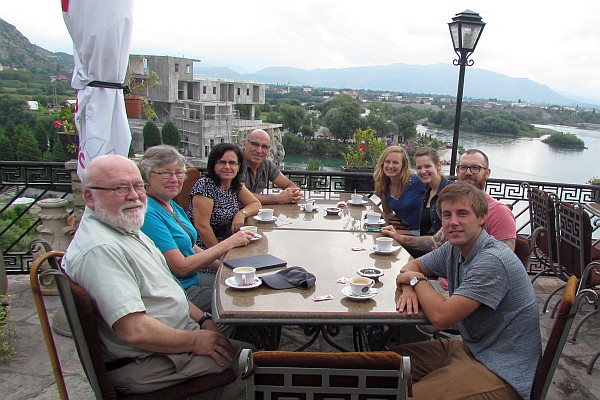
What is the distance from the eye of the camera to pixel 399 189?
12.4 ft

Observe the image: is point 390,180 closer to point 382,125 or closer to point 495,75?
point 382,125

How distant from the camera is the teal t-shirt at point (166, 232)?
2217 millimetres

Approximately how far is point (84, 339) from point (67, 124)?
124 inches

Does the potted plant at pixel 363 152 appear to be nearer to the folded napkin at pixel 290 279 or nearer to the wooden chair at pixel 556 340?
the folded napkin at pixel 290 279

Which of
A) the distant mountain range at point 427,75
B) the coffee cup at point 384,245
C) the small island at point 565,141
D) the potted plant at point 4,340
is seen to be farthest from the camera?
the distant mountain range at point 427,75

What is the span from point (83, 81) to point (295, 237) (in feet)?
5.30

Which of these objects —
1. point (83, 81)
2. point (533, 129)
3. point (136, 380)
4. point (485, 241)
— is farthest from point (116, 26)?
point (533, 129)

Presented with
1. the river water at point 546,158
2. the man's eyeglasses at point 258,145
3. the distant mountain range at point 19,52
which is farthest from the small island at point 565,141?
the distant mountain range at point 19,52

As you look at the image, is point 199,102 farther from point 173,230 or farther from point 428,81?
point 173,230

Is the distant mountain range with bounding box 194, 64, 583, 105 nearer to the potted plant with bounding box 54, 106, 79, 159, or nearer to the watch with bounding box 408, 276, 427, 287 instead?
the watch with bounding box 408, 276, 427, 287

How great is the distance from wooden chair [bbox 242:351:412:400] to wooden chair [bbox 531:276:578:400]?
672mm

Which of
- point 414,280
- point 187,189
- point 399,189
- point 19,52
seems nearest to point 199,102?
point 19,52

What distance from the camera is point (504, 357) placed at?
5.46 ft

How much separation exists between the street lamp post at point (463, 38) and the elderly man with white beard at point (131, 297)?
4.51 meters
